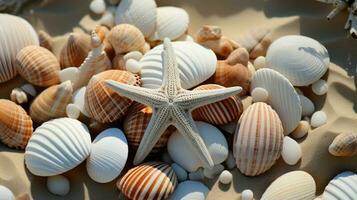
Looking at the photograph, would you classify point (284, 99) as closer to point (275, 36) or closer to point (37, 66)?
point (275, 36)

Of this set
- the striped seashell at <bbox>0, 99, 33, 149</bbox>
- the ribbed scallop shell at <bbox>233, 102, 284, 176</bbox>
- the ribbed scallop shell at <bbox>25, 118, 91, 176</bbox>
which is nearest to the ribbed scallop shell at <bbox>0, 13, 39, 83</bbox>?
the striped seashell at <bbox>0, 99, 33, 149</bbox>

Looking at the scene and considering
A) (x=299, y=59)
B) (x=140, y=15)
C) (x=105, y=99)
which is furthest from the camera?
(x=140, y=15)

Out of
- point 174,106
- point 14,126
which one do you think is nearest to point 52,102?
point 14,126

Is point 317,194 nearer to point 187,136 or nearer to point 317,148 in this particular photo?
point 317,148

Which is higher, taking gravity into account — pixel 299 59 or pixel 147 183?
pixel 299 59

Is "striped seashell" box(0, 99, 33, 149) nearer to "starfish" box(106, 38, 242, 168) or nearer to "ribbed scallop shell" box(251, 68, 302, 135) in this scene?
"starfish" box(106, 38, 242, 168)

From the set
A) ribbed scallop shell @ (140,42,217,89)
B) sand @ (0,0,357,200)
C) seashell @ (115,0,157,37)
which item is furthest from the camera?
seashell @ (115,0,157,37)

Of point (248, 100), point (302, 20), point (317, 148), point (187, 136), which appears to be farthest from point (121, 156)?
point (302, 20)
